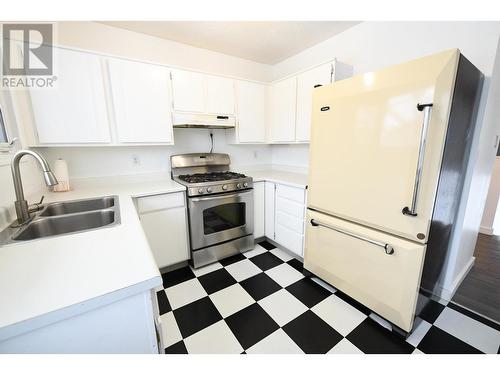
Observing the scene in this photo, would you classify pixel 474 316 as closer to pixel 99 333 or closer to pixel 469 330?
pixel 469 330

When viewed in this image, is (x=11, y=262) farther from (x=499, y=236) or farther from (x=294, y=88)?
(x=499, y=236)

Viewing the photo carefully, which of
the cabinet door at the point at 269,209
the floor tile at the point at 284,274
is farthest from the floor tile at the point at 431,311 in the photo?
the cabinet door at the point at 269,209

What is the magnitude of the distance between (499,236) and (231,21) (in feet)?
13.4

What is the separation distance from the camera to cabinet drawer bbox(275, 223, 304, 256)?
7.14 ft

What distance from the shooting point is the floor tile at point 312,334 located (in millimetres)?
1300

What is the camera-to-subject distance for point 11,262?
76 cm

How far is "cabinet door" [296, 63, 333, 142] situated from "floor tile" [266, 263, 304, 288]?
53.9 inches

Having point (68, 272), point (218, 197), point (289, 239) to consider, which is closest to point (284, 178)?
point (289, 239)

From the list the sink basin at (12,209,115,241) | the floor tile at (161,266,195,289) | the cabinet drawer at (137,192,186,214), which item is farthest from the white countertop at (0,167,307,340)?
the floor tile at (161,266,195,289)

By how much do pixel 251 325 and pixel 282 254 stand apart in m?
1.03

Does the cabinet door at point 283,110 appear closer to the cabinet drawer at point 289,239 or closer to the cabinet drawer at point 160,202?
the cabinet drawer at point 289,239

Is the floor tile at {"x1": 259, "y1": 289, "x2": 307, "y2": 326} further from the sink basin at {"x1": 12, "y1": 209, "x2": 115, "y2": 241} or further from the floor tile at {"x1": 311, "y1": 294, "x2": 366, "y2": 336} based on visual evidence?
the sink basin at {"x1": 12, "y1": 209, "x2": 115, "y2": 241}
